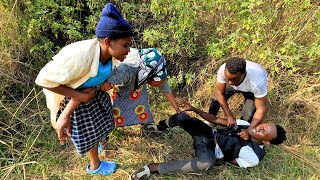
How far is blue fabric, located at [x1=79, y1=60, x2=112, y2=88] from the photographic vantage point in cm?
163

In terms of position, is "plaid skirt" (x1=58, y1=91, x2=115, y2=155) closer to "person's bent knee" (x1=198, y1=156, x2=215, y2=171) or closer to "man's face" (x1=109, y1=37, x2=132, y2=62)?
"man's face" (x1=109, y1=37, x2=132, y2=62)

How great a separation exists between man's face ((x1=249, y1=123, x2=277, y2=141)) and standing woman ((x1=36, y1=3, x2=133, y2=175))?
1.09 meters

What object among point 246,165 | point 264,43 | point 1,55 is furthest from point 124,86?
point 264,43

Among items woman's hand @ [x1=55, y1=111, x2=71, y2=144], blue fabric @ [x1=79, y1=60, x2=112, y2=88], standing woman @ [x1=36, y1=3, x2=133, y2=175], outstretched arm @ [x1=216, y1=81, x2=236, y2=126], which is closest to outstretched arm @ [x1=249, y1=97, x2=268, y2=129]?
outstretched arm @ [x1=216, y1=81, x2=236, y2=126]

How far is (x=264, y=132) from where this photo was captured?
7.02ft

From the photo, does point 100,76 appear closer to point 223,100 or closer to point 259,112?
point 223,100

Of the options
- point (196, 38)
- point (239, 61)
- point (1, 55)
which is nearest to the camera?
point (239, 61)

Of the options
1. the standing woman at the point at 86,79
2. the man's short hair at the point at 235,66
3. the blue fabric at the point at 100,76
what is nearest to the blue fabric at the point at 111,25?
the standing woman at the point at 86,79

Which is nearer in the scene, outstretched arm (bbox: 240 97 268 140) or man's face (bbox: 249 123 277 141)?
man's face (bbox: 249 123 277 141)

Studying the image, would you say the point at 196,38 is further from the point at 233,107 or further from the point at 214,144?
the point at 214,144

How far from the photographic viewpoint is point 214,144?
226cm

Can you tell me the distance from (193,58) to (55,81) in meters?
1.89

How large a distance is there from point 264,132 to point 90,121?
127 cm

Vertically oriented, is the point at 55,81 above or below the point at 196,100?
above
